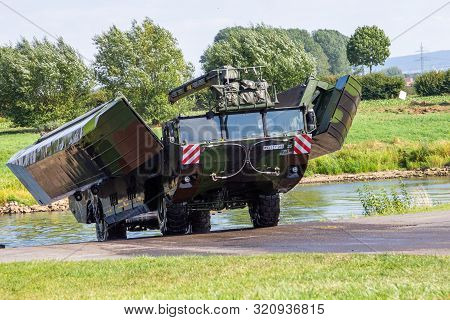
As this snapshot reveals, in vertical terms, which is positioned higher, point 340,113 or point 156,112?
point 156,112

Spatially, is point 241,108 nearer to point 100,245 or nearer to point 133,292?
point 100,245

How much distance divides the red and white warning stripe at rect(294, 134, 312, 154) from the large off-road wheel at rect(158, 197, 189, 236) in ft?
9.15

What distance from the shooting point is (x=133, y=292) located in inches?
398

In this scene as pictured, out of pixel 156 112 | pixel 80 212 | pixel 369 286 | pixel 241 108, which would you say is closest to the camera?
pixel 369 286

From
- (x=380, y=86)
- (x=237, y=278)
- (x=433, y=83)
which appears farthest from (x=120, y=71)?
(x=237, y=278)

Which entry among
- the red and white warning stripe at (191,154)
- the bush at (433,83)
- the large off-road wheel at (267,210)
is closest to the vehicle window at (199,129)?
the red and white warning stripe at (191,154)

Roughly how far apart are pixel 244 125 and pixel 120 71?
194 ft

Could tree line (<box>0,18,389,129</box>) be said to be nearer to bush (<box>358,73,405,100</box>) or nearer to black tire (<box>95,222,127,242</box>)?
bush (<box>358,73,405,100</box>)

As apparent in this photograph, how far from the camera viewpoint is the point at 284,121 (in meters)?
19.2

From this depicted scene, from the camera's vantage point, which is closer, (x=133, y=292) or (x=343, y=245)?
(x=133, y=292)

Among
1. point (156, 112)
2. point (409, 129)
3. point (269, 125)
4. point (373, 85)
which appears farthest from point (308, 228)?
point (373, 85)

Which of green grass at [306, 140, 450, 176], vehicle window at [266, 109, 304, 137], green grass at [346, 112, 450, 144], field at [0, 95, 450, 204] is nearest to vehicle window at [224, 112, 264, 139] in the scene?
vehicle window at [266, 109, 304, 137]

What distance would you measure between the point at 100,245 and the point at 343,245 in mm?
5109

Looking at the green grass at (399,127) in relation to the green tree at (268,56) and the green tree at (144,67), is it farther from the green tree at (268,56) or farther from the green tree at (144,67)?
the green tree at (144,67)
